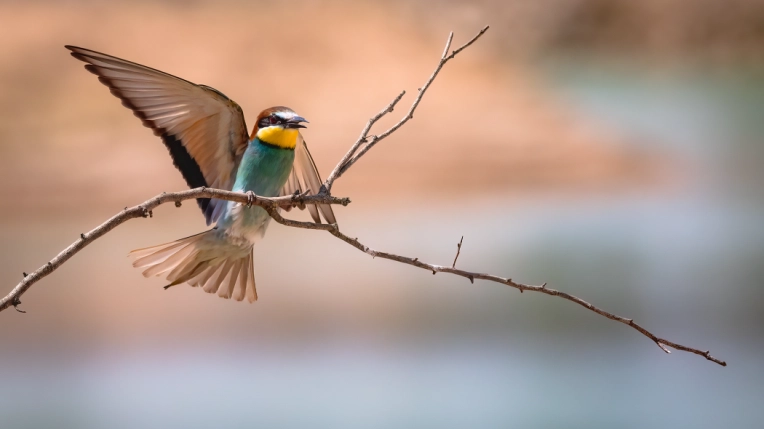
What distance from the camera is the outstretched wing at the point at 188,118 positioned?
109 centimetres

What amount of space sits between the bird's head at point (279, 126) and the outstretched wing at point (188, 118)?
5 cm

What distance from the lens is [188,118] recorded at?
1.22 meters

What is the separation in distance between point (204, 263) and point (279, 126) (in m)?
0.25

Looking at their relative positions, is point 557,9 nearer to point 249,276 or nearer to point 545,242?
point 545,242

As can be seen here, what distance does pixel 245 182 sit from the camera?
1267 millimetres

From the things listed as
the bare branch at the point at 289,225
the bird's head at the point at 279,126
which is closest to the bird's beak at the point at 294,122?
the bird's head at the point at 279,126

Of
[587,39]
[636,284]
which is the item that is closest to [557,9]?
[587,39]

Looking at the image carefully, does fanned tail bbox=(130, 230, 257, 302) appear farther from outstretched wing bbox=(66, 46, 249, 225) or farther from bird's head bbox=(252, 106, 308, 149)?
bird's head bbox=(252, 106, 308, 149)

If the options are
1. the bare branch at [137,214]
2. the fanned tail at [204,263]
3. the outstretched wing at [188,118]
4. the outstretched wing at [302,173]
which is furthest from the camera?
the outstretched wing at [302,173]

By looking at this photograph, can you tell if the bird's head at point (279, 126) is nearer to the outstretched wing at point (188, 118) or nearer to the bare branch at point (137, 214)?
the outstretched wing at point (188, 118)

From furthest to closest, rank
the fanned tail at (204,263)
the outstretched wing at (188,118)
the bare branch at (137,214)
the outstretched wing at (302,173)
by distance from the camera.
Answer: the outstretched wing at (302,173), the fanned tail at (204,263), the outstretched wing at (188,118), the bare branch at (137,214)

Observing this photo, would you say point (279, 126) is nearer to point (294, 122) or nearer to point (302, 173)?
point (294, 122)

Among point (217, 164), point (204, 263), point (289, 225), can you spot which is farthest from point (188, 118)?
point (289, 225)

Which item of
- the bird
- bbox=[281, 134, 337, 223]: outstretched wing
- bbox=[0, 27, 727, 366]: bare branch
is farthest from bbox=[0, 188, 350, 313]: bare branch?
bbox=[281, 134, 337, 223]: outstretched wing
